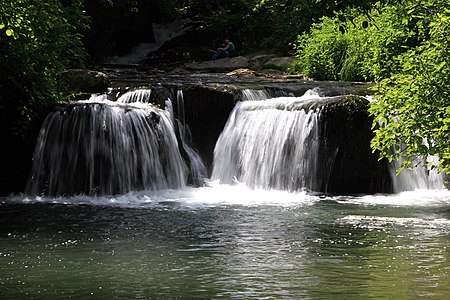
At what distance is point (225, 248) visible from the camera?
10.7 meters

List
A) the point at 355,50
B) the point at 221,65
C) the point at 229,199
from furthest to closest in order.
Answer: the point at 221,65
the point at 355,50
the point at 229,199

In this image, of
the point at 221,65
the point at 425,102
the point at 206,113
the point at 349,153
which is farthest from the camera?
the point at 221,65

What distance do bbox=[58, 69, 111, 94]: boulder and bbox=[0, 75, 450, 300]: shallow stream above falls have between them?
1.89 ft

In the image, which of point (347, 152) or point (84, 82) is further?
point (84, 82)

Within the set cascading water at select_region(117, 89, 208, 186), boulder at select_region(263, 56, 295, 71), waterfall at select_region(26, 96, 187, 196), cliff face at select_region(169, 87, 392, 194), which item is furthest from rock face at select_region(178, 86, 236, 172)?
boulder at select_region(263, 56, 295, 71)

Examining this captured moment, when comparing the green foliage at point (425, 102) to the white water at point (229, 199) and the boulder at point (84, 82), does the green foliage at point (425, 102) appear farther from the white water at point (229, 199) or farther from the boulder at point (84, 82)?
the boulder at point (84, 82)

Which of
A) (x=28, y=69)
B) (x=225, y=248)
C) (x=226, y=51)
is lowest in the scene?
(x=225, y=248)

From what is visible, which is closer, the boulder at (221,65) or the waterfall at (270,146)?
the waterfall at (270,146)

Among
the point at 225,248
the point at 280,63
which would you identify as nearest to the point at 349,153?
the point at 225,248

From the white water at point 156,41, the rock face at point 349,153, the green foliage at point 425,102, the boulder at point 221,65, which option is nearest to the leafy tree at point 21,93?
the rock face at point 349,153

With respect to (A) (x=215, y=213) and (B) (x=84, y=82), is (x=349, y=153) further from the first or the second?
(B) (x=84, y=82)

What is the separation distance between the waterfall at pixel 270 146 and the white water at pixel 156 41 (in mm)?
16955

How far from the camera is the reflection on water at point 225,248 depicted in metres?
8.41

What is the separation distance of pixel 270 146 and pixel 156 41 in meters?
20.7
